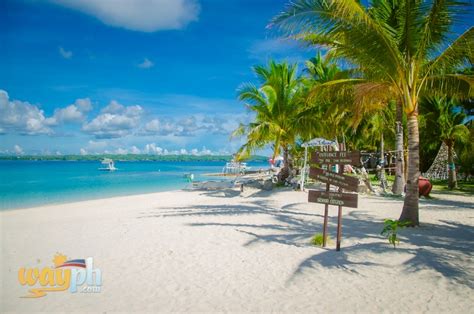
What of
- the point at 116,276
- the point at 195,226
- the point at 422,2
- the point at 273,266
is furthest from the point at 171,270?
the point at 422,2

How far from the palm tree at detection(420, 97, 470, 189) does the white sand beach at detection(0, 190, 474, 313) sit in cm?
1238

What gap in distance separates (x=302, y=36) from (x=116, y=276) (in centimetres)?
673

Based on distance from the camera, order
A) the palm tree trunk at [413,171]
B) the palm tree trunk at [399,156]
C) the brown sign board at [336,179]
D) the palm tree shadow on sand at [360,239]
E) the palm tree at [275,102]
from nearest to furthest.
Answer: the palm tree shadow on sand at [360,239] < the brown sign board at [336,179] < the palm tree trunk at [413,171] < the palm tree trunk at [399,156] < the palm tree at [275,102]

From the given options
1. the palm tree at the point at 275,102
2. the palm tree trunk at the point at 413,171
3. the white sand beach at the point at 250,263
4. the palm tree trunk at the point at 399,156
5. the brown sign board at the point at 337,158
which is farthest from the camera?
the palm tree at the point at 275,102

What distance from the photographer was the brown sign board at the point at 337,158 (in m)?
5.79

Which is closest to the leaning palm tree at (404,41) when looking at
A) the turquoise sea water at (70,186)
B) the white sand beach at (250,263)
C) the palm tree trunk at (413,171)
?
the palm tree trunk at (413,171)

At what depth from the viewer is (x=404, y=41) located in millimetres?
7262

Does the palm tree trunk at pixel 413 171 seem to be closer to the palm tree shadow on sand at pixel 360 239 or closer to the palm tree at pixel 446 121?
the palm tree shadow on sand at pixel 360 239

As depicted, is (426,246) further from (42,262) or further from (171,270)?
(42,262)

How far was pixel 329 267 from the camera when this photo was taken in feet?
16.5

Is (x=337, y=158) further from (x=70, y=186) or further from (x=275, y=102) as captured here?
(x=70, y=186)

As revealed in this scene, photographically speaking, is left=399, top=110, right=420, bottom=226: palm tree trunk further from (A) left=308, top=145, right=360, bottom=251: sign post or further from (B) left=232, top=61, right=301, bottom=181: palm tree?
(B) left=232, top=61, right=301, bottom=181: palm tree

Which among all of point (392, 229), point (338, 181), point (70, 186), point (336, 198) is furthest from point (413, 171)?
point (70, 186)

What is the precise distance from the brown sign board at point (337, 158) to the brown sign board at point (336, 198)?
57 centimetres
